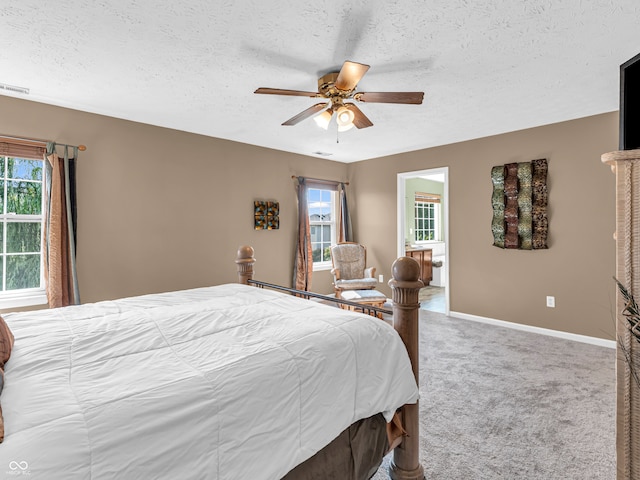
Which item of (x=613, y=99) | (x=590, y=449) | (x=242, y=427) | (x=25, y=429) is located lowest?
(x=590, y=449)

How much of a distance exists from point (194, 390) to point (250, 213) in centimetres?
387

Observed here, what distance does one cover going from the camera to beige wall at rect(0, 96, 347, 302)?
3430mm

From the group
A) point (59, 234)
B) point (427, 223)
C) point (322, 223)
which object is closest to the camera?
point (59, 234)

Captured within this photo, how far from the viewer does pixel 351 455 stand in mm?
1429

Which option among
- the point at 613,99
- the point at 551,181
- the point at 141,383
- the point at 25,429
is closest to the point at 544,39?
the point at 613,99

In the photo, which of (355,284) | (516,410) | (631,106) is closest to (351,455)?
(516,410)

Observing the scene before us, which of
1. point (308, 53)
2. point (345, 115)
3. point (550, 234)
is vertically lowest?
point (550, 234)

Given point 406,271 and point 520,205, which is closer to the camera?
point 406,271

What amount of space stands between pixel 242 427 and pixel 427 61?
2.55m

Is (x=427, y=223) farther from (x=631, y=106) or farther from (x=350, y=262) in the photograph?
(x=631, y=106)

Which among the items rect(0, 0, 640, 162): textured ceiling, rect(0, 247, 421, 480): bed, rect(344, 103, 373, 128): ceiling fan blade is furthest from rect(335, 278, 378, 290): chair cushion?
rect(0, 247, 421, 480): bed

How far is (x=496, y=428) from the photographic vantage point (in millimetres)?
2137

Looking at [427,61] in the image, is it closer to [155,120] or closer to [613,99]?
[613,99]

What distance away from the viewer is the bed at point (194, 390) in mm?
848
